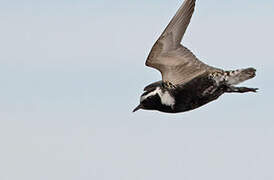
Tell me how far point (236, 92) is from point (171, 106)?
1.31m

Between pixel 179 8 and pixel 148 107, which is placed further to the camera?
pixel 179 8

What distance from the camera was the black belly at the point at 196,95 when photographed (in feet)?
53.4

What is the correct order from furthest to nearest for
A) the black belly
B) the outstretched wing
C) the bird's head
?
the outstretched wing, the bird's head, the black belly

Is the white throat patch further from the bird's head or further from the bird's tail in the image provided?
the bird's tail

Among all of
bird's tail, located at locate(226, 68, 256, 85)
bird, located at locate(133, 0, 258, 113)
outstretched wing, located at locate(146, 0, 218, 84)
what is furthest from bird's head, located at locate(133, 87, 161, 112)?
bird's tail, located at locate(226, 68, 256, 85)

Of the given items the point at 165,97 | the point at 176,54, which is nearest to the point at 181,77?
the point at 165,97

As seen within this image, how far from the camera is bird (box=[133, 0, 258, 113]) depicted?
53.5 feet

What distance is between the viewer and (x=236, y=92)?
16.7 m

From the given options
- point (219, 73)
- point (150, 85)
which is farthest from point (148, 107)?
point (219, 73)

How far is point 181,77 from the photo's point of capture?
16969mm

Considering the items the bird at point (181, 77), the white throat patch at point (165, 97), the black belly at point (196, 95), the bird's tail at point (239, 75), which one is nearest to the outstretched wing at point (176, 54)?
the bird at point (181, 77)

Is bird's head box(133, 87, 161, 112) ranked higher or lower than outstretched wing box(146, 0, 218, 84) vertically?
lower

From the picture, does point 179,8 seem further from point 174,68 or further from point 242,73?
point 242,73

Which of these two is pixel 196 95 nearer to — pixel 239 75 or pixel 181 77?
pixel 181 77
